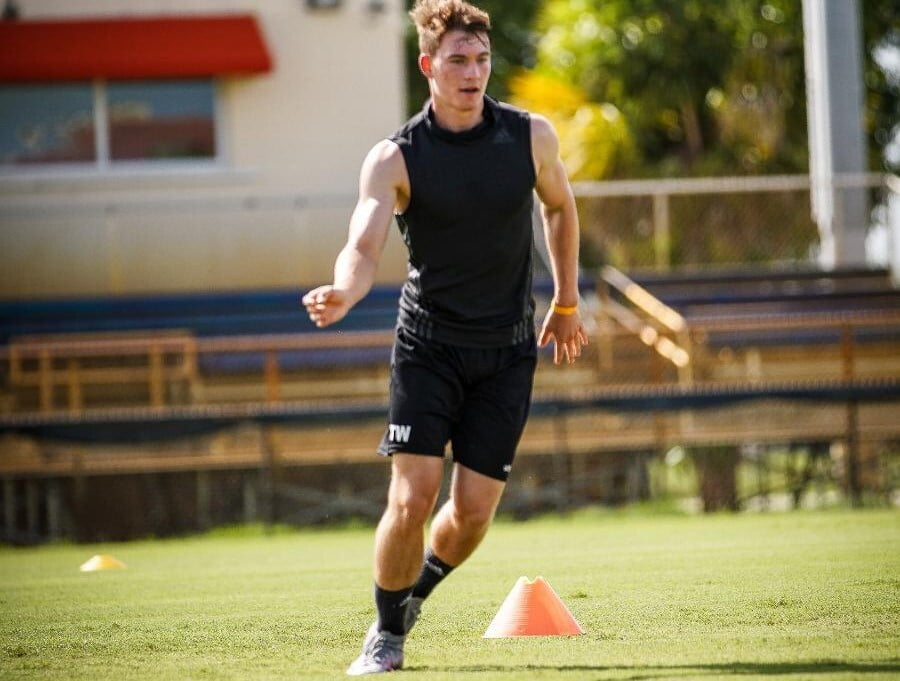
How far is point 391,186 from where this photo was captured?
585cm

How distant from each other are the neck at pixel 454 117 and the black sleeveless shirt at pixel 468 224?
0.03 metres

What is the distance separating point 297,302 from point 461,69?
1401 cm

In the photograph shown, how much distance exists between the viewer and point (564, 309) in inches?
253

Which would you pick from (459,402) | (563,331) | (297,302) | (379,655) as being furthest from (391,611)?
(297,302)

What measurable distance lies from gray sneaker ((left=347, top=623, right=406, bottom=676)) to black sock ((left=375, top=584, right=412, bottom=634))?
0.08 ft

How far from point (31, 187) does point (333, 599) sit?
15.2 meters

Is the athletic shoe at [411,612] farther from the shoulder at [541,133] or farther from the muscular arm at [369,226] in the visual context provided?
the shoulder at [541,133]

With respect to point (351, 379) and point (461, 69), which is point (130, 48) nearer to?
point (351, 379)

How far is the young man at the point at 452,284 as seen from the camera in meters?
5.89

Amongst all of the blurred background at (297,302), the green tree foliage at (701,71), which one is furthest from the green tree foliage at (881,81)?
the blurred background at (297,302)

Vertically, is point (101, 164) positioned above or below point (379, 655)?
above

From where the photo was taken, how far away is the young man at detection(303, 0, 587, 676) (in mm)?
5887

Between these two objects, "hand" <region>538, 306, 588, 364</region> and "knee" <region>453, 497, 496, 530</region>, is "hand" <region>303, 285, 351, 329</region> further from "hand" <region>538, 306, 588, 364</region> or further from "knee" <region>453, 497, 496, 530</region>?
"hand" <region>538, 306, 588, 364</region>

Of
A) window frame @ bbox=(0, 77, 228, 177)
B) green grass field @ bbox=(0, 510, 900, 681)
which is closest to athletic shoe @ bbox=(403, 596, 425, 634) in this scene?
green grass field @ bbox=(0, 510, 900, 681)
